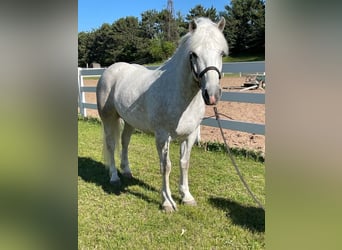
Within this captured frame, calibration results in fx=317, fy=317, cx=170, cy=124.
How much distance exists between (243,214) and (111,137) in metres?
1.79

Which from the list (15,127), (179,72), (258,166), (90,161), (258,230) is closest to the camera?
(15,127)

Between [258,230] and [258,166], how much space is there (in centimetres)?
161

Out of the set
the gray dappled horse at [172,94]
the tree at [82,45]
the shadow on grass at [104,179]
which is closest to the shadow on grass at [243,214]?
the gray dappled horse at [172,94]

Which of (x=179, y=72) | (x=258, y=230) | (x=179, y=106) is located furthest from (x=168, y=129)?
A: (x=258, y=230)

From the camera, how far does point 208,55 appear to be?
211cm

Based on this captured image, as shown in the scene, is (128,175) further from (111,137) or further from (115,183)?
(111,137)

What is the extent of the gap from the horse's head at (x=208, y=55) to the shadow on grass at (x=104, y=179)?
4.59 ft

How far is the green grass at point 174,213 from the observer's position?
2312 mm

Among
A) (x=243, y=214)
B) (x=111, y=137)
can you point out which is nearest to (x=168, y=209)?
(x=243, y=214)

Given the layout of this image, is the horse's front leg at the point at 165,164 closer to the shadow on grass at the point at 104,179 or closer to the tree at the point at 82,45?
the shadow on grass at the point at 104,179

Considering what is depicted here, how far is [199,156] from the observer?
4465 millimetres

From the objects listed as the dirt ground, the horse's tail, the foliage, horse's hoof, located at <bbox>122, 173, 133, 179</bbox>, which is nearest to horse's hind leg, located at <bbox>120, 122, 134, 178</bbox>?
horse's hoof, located at <bbox>122, 173, 133, 179</bbox>

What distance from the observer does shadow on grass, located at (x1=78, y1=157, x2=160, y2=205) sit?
3.29 m

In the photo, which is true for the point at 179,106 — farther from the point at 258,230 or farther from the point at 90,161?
the point at 90,161
